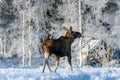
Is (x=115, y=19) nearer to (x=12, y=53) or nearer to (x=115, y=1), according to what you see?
(x=115, y=1)

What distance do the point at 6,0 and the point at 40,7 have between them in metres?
5.27

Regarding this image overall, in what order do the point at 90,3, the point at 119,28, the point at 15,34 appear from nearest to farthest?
the point at 90,3
the point at 119,28
the point at 15,34

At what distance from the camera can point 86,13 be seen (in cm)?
3869

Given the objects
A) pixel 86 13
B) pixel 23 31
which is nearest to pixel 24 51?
pixel 23 31

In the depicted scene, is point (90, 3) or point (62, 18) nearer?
point (90, 3)

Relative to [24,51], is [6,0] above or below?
above

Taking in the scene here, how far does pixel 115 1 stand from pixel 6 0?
10303 mm

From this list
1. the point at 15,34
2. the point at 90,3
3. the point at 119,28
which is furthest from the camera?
the point at 15,34

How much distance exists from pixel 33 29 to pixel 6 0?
17.6ft

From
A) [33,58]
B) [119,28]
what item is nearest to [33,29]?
[33,58]

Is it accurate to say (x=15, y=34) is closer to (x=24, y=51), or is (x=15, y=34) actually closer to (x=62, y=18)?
(x=24, y=51)

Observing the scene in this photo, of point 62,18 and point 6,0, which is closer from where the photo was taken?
point 62,18

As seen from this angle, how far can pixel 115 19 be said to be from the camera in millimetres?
41375

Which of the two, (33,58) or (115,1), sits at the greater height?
(115,1)
